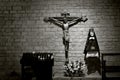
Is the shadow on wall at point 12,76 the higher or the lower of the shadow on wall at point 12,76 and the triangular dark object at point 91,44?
the lower

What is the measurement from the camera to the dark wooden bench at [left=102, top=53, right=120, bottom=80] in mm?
4593

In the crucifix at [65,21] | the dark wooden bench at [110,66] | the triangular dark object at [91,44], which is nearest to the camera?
the dark wooden bench at [110,66]

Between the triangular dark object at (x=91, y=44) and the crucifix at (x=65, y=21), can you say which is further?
the crucifix at (x=65, y=21)

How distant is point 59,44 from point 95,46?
825 mm

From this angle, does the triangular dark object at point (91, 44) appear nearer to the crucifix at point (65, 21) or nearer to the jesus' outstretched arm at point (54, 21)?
the crucifix at point (65, 21)

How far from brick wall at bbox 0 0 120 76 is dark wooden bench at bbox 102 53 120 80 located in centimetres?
14

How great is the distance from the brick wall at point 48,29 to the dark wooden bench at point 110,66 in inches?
5.5

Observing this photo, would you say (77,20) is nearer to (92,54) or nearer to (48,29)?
(48,29)

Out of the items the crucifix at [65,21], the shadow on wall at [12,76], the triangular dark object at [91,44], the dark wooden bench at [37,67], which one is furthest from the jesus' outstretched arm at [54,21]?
the shadow on wall at [12,76]

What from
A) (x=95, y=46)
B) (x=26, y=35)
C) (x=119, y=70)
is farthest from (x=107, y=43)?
(x=26, y=35)

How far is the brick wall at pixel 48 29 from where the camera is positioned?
491cm

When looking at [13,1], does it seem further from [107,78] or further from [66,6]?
[107,78]

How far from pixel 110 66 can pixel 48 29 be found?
164 cm

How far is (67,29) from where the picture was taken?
489cm
